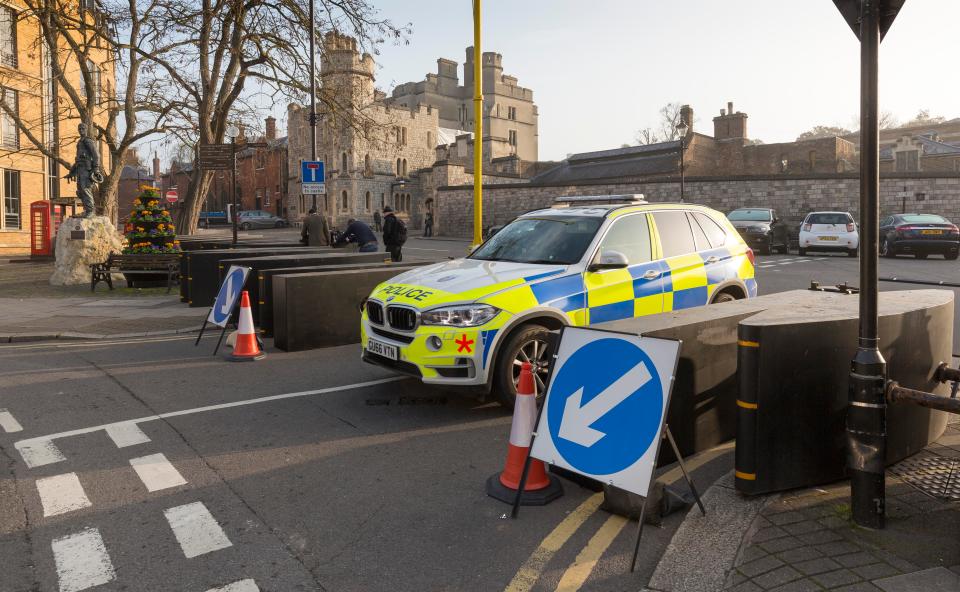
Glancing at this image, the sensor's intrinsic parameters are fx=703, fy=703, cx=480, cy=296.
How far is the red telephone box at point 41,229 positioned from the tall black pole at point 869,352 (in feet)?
91.5

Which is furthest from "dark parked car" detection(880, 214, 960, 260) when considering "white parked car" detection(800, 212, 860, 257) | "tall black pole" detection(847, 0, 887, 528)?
"tall black pole" detection(847, 0, 887, 528)

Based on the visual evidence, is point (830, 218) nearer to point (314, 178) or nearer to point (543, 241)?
point (314, 178)

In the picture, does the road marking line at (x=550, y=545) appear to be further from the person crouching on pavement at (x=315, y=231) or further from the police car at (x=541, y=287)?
the person crouching on pavement at (x=315, y=231)

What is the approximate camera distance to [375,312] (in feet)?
21.3

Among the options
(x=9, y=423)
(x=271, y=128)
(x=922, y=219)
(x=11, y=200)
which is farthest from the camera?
(x=271, y=128)

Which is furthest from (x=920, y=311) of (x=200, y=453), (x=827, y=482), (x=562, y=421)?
(x=200, y=453)

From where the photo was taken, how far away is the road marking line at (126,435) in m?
5.37

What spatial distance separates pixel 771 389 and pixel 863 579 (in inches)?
44.0

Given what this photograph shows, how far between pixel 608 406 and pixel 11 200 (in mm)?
36985

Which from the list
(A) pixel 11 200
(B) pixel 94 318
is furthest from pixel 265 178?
(B) pixel 94 318

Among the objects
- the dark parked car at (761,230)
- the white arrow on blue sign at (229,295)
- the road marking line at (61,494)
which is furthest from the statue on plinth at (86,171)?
the dark parked car at (761,230)

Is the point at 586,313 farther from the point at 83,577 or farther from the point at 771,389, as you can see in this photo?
the point at 83,577

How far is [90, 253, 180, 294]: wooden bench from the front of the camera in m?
15.8

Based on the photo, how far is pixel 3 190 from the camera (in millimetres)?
32031
